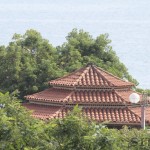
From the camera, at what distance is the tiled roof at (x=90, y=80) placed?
34812 mm

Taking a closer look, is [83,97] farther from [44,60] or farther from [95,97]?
[44,60]

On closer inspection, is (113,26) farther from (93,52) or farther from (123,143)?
(123,143)

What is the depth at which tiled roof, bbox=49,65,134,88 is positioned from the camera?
34812 mm

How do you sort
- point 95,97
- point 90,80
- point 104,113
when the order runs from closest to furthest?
point 104,113 < point 95,97 < point 90,80

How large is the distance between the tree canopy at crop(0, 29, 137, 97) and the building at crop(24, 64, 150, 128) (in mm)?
10180

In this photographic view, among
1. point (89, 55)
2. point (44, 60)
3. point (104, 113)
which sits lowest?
point (104, 113)

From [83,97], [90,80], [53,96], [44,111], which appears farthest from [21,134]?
[90,80]

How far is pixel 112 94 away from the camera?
114 ft

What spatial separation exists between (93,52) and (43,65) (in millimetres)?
3969

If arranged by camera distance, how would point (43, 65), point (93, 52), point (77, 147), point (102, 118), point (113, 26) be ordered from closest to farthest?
1. point (77, 147)
2. point (102, 118)
3. point (43, 65)
4. point (93, 52)
5. point (113, 26)

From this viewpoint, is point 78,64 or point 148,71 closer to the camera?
point 78,64

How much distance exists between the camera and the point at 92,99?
33.8m

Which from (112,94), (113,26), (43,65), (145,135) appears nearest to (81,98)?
(112,94)

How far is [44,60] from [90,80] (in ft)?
39.0
